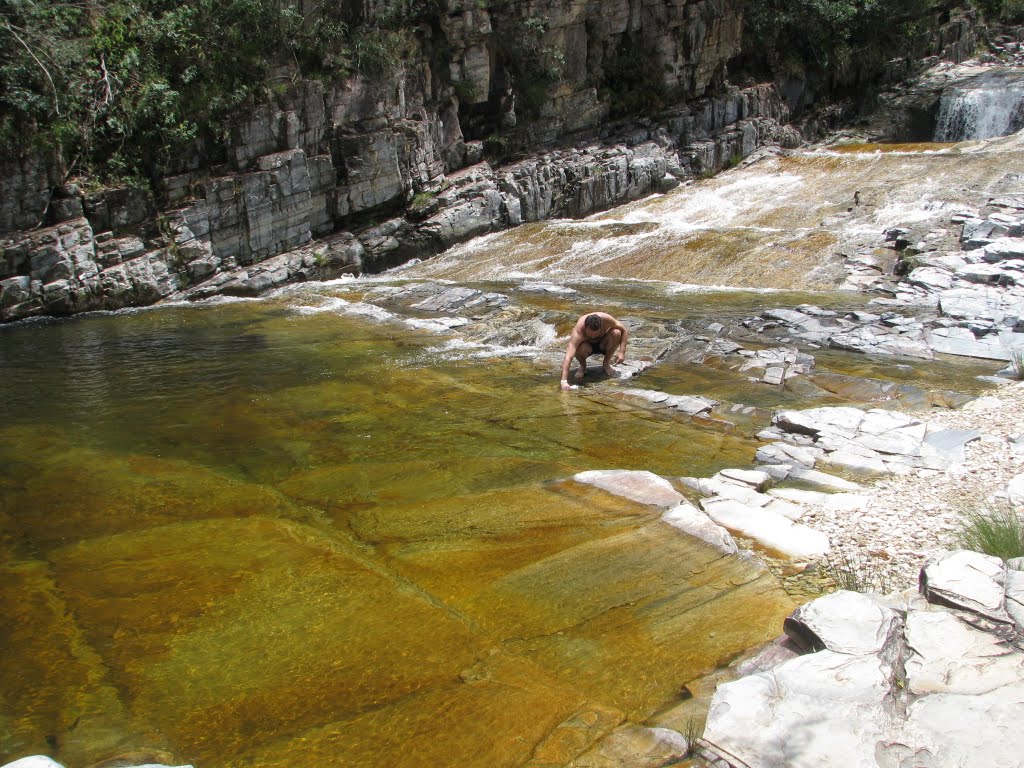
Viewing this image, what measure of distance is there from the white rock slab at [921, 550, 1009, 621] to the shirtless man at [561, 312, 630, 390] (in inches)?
222

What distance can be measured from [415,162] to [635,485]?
18.7 m

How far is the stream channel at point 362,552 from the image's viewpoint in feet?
11.8

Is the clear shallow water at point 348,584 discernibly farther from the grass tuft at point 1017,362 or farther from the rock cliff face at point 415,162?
the rock cliff face at point 415,162

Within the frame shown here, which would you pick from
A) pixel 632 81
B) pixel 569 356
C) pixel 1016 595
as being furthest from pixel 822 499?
pixel 632 81

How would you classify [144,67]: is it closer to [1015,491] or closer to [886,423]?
[886,423]

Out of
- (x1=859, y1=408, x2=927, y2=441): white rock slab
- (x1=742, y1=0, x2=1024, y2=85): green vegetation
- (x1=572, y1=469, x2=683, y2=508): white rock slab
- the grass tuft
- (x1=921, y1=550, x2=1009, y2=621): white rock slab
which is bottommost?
the grass tuft

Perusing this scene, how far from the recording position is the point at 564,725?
11.5 ft

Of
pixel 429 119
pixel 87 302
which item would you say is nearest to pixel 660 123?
pixel 429 119

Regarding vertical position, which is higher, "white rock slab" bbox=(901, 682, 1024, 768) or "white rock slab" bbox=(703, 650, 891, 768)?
"white rock slab" bbox=(901, 682, 1024, 768)

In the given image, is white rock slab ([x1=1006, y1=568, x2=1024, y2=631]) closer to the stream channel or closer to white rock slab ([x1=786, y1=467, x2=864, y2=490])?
the stream channel

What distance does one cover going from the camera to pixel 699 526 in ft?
17.2

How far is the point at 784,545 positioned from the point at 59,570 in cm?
470

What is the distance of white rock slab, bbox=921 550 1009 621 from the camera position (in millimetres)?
3652

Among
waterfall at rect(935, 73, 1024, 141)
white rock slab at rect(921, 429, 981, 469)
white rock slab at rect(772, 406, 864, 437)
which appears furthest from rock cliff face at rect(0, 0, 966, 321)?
white rock slab at rect(921, 429, 981, 469)
